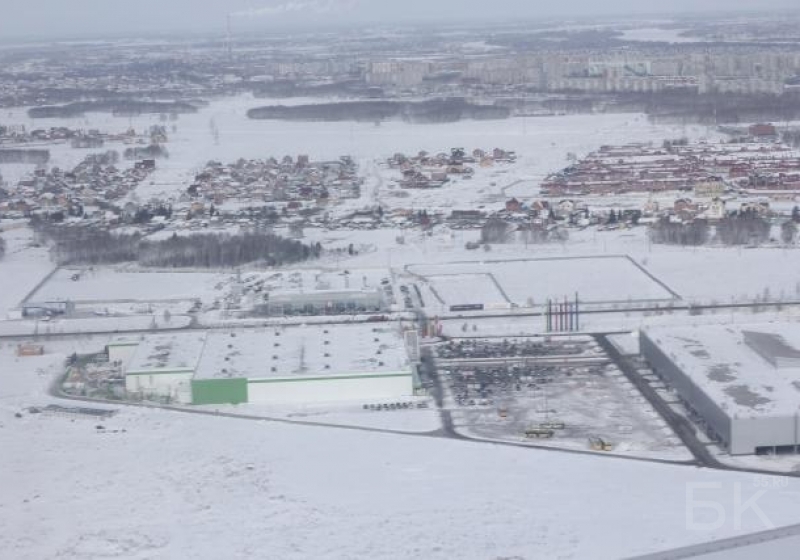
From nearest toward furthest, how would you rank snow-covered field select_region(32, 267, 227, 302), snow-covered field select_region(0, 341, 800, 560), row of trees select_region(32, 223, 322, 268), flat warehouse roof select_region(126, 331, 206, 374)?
1. snow-covered field select_region(0, 341, 800, 560)
2. flat warehouse roof select_region(126, 331, 206, 374)
3. snow-covered field select_region(32, 267, 227, 302)
4. row of trees select_region(32, 223, 322, 268)

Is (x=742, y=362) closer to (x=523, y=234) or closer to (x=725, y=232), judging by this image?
(x=725, y=232)

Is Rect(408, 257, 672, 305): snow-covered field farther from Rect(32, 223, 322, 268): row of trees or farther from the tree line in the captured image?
Rect(32, 223, 322, 268): row of trees

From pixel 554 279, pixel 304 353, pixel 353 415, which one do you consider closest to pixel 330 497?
pixel 353 415

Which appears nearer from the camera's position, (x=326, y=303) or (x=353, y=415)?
(x=353, y=415)

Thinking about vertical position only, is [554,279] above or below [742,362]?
below

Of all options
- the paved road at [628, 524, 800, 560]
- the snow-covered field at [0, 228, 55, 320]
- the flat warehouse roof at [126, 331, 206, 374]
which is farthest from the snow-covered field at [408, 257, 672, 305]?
the paved road at [628, 524, 800, 560]

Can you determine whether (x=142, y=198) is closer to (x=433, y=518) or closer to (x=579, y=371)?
(x=579, y=371)

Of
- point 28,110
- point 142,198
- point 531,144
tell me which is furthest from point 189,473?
point 28,110

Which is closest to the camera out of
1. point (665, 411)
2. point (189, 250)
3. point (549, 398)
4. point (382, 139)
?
point (665, 411)

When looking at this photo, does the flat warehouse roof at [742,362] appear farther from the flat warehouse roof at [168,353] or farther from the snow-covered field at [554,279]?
the flat warehouse roof at [168,353]
